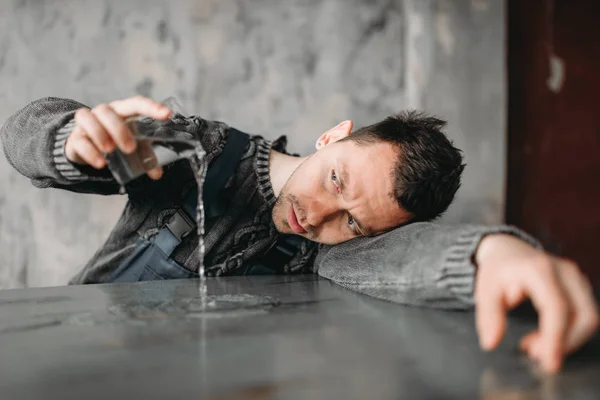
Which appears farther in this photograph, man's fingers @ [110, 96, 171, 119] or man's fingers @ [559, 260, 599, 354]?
man's fingers @ [110, 96, 171, 119]

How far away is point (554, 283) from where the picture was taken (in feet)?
1.49

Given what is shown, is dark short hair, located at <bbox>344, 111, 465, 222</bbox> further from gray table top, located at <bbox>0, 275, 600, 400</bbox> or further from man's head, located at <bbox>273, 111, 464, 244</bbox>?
gray table top, located at <bbox>0, 275, 600, 400</bbox>

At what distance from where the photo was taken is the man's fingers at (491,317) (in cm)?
46

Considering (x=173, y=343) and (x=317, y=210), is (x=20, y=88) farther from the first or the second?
(x=173, y=343)

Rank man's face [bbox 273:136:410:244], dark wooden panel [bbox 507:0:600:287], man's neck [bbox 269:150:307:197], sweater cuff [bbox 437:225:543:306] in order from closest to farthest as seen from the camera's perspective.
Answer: sweater cuff [bbox 437:225:543:306] → man's face [bbox 273:136:410:244] → man's neck [bbox 269:150:307:197] → dark wooden panel [bbox 507:0:600:287]

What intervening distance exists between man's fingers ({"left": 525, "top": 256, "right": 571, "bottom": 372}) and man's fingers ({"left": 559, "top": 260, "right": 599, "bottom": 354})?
1cm

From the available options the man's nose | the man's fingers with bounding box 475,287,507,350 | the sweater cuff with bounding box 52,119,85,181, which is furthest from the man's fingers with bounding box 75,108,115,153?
the man's fingers with bounding box 475,287,507,350

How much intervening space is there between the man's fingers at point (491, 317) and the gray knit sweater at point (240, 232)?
159mm

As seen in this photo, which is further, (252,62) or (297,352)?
(252,62)

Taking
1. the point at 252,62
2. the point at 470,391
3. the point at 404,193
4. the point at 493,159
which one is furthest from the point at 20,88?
the point at 470,391

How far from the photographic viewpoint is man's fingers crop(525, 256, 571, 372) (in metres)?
0.44

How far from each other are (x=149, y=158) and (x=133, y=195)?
1.21ft

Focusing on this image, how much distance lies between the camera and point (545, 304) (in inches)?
17.6

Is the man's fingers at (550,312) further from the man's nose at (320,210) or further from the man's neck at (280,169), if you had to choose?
the man's neck at (280,169)
